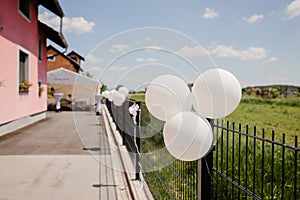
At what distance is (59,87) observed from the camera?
18.8 m

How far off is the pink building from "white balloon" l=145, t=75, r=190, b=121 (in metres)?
6.22

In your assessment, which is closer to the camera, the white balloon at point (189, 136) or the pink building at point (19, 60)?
the white balloon at point (189, 136)

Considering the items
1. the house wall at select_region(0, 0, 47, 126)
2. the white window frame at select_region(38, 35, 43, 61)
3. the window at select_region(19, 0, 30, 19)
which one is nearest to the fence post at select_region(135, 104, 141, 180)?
the house wall at select_region(0, 0, 47, 126)

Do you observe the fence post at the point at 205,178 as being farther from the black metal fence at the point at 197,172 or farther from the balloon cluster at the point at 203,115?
the balloon cluster at the point at 203,115

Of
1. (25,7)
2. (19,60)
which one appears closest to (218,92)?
(19,60)

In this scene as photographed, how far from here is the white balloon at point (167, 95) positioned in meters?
2.06

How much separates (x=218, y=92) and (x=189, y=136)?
0.90ft

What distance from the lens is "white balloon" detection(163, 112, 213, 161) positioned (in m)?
1.40

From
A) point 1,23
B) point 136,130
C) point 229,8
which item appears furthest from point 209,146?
point 1,23

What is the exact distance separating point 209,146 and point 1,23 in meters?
7.41

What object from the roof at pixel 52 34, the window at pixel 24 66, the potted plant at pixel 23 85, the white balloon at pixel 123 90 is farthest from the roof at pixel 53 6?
the white balloon at pixel 123 90

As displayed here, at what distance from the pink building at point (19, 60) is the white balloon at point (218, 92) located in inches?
276

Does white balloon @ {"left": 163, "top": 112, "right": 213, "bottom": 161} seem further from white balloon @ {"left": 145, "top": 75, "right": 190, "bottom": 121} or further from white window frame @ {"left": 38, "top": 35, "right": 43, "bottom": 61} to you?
white window frame @ {"left": 38, "top": 35, "right": 43, "bottom": 61}

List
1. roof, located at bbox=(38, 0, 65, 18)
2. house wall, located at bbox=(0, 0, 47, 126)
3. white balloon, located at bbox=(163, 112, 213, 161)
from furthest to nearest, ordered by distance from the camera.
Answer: roof, located at bbox=(38, 0, 65, 18)
house wall, located at bbox=(0, 0, 47, 126)
white balloon, located at bbox=(163, 112, 213, 161)
